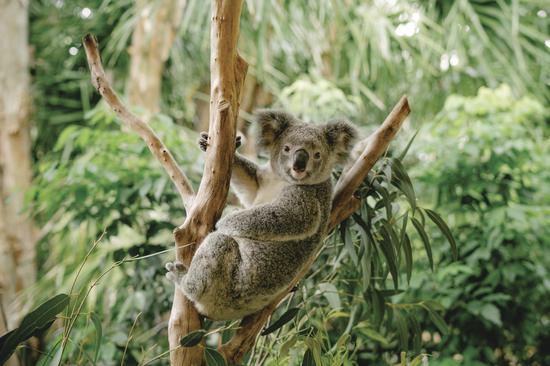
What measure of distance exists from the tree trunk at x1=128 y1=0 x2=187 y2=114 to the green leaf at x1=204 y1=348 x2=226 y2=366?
2.79 metres

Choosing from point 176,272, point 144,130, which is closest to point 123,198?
point 144,130

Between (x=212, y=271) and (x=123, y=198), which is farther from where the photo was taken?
(x=123, y=198)

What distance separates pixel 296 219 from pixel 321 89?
155 centimetres

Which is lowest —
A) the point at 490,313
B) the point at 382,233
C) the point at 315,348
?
the point at 490,313

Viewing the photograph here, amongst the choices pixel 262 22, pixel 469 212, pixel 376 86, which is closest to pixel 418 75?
pixel 376 86

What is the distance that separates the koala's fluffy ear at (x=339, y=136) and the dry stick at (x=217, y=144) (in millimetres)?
588

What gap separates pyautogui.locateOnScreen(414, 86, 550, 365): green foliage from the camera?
249 cm

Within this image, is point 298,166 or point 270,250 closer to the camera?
point 270,250

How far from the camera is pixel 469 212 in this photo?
2.89 metres

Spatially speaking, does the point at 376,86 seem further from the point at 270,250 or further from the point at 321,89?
the point at 270,250

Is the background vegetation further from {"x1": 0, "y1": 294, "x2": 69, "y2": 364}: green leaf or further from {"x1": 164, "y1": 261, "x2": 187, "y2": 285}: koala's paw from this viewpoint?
{"x1": 164, "y1": 261, "x2": 187, "y2": 285}: koala's paw

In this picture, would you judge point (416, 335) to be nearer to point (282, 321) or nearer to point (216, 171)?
point (282, 321)

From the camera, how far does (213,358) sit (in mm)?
1371

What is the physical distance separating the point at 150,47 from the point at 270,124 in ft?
7.64
